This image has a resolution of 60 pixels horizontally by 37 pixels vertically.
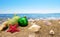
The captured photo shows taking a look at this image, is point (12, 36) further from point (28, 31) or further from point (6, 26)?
point (6, 26)

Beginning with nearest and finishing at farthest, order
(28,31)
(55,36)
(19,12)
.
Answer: (55,36) < (28,31) < (19,12)

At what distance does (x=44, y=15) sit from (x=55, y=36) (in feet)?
5.37

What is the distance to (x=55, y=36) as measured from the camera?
1.55 metres

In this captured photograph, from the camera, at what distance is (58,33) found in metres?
1.59

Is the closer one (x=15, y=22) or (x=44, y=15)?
(x=15, y=22)

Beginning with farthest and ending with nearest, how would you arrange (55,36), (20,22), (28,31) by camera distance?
(20,22)
(28,31)
(55,36)

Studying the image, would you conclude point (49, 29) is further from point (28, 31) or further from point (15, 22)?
point (15, 22)

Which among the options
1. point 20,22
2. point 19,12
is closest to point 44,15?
point 19,12

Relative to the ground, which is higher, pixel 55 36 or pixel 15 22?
pixel 15 22

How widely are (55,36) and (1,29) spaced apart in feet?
2.68

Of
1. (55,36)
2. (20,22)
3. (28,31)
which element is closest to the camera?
(55,36)

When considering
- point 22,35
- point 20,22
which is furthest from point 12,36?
point 20,22

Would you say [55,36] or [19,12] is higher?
[19,12]

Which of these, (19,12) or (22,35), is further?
(19,12)
